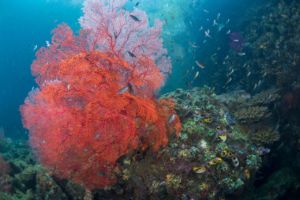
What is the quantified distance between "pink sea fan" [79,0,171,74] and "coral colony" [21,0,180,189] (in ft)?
0.10

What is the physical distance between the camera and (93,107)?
570 centimetres

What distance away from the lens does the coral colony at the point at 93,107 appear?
19.0 ft

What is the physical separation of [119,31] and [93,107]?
2.08 meters

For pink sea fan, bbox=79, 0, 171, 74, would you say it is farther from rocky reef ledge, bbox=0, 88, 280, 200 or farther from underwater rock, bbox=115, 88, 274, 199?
underwater rock, bbox=115, 88, 274, 199

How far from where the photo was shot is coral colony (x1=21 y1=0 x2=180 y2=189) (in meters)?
5.78

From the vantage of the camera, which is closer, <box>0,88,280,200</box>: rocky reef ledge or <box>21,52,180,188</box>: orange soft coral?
<box>21,52,180,188</box>: orange soft coral

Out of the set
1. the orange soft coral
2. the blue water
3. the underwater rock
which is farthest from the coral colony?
the blue water

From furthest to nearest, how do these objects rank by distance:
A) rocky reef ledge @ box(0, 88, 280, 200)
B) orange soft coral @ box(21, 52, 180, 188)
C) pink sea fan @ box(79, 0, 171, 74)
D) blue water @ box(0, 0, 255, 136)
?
1. blue water @ box(0, 0, 255, 136)
2. pink sea fan @ box(79, 0, 171, 74)
3. rocky reef ledge @ box(0, 88, 280, 200)
4. orange soft coral @ box(21, 52, 180, 188)

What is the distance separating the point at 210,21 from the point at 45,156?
56.5 feet

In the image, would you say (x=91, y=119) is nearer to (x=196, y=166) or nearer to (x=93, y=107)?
(x=93, y=107)

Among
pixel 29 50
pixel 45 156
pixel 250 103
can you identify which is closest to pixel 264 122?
pixel 250 103

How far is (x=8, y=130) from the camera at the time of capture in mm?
30750

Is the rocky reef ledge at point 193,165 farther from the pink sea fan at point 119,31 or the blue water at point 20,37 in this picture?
the blue water at point 20,37

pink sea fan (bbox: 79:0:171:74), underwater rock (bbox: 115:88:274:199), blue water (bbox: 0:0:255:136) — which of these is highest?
blue water (bbox: 0:0:255:136)
